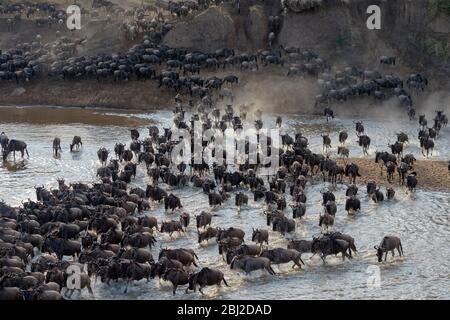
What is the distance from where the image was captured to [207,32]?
5831cm

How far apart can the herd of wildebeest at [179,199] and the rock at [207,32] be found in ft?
8.30

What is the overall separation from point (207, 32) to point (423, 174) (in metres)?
25.7

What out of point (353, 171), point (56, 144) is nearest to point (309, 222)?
point (353, 171)

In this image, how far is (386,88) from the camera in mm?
51656

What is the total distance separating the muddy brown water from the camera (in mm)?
24062

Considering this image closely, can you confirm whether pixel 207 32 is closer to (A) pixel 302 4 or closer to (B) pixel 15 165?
(A) pixel 302 4

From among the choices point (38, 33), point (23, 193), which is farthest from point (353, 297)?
point (38, 33)

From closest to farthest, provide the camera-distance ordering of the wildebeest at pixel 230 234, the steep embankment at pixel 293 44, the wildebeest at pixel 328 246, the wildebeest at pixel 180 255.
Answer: the wildebeest at pixel 180 255
the wildebeest at pixel 328 246
the wildebeest at pixel 230 234
the steep embankment at pixel 293 44

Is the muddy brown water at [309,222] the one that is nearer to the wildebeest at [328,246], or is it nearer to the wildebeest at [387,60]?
the wildebeest at [328,246]

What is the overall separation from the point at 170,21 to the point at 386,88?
17.7m

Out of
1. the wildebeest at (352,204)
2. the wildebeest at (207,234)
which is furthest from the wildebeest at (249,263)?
the wildebeest at (352,204)

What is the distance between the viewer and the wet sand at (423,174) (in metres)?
35.2

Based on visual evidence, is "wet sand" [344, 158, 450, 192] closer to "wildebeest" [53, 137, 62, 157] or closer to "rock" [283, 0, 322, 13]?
"wildebeest" [53, 137, 62, 157]

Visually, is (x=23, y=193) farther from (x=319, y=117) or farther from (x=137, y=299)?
(x=319, y=117)
